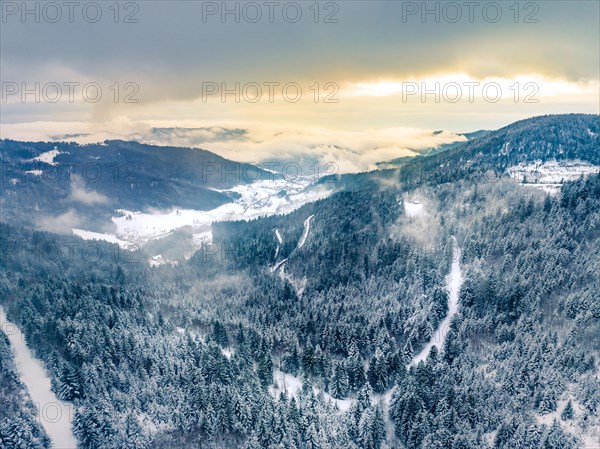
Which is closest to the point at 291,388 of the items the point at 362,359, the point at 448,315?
the point at 362,359

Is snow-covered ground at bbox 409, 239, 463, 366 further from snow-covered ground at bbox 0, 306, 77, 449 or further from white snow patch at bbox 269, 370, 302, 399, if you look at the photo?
snow-covered ground at bbox 0, 306, 77, 449

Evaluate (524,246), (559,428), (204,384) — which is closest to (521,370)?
(559,428)

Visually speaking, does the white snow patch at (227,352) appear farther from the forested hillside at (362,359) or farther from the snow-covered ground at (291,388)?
the snow-covered ground at (291,388)

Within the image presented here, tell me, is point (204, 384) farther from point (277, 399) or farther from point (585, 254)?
point (585, 254)

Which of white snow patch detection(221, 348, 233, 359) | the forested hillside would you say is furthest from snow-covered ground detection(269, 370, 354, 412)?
white snow patch detection(221, 348, 233, 359)

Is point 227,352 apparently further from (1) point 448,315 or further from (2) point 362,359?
(1) point 448,315

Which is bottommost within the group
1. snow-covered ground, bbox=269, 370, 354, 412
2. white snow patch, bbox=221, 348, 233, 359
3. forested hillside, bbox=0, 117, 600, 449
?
snow-covered ground, bbox=269, 370, 354, 412
